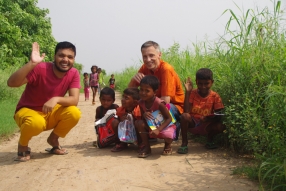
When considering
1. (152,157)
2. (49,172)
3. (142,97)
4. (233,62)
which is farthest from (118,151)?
(233,62)

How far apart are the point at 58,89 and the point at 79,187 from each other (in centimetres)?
145

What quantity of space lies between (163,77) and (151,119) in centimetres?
63

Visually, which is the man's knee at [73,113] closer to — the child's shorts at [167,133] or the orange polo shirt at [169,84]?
the child's shorts at [167,133]

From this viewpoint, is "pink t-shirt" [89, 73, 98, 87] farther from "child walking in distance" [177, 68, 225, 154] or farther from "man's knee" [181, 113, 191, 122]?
"man's knee" [181, 113, 191, 122]

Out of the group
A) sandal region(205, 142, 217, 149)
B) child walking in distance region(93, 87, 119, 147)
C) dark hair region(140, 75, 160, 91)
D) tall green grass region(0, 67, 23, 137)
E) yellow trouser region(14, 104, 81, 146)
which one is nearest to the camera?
yellow trouser region(14, 104, 81, 146)

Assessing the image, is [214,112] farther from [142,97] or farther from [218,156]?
[142,97]

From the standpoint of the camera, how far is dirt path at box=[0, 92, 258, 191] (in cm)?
287

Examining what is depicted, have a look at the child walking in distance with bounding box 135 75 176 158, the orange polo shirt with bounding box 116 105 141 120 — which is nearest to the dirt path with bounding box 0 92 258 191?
the child walking in distance with bounding box 135 75 176 158

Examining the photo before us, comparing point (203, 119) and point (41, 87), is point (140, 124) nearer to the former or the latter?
point (203, 119)

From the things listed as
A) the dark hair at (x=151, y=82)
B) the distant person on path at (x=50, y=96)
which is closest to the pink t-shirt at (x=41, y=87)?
the distant person on path at (x=50, y=96)

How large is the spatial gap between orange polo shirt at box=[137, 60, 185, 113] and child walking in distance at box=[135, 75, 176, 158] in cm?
23

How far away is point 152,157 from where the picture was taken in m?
3.85

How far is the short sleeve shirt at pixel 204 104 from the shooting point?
3.97m

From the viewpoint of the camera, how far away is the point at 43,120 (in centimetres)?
371
